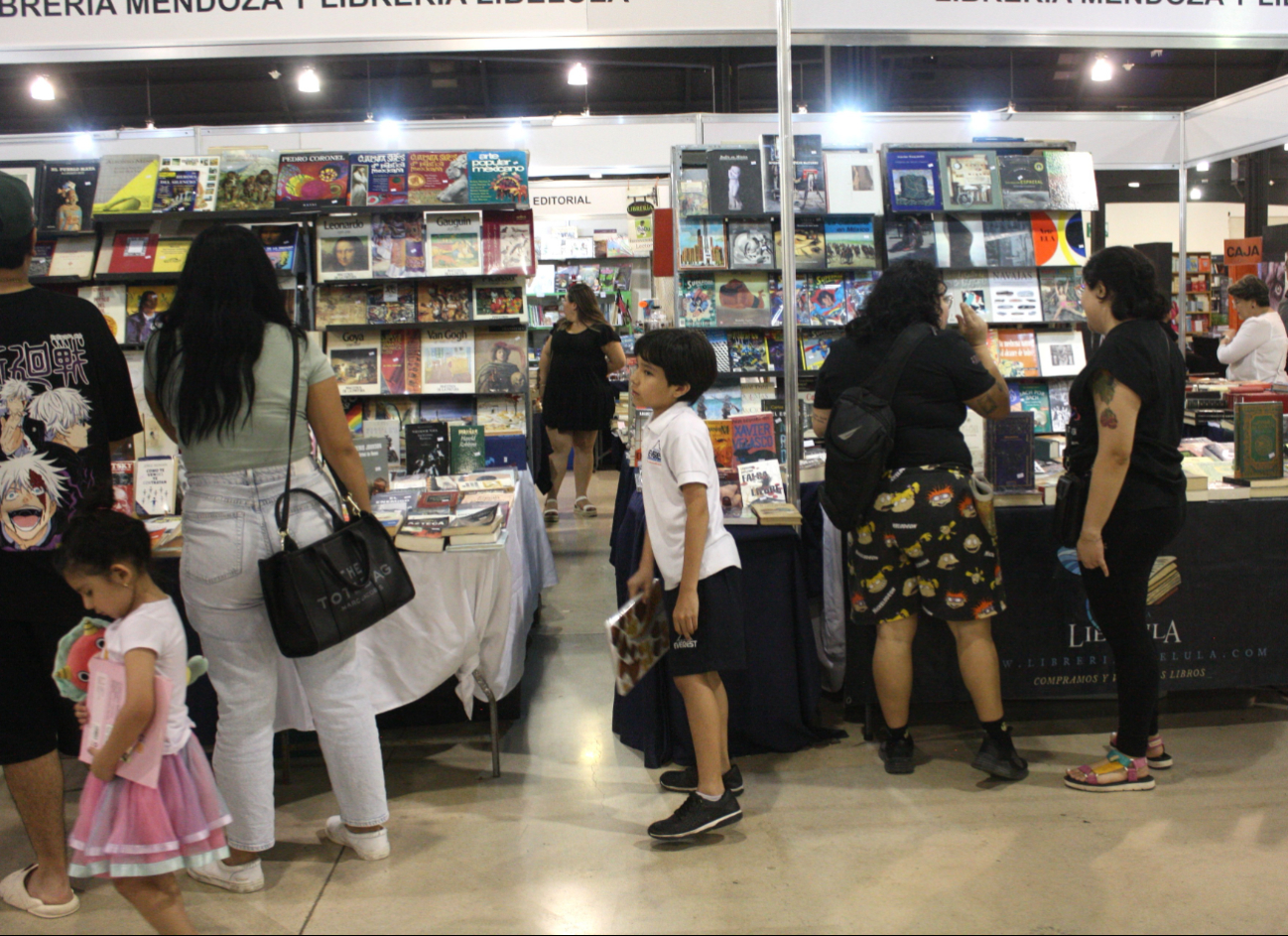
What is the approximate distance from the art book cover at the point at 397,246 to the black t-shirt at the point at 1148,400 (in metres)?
2.83

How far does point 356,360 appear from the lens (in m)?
4.58

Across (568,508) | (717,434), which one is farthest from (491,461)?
(568,508)

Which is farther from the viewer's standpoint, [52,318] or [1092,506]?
[1092,506]

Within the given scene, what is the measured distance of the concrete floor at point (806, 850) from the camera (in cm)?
232

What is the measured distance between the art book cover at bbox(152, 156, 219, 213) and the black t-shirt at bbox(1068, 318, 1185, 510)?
3.50 m

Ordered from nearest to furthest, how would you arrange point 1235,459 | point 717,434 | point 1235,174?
point 1235,459 < point 717,434 < point 1235,174

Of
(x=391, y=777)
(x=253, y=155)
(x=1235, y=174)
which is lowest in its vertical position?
(x=391, y=777)

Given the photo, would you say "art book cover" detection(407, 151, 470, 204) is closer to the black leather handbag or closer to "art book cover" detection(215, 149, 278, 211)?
"art book cover" detection(215, 149, 278, 211)

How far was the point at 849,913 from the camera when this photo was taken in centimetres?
231

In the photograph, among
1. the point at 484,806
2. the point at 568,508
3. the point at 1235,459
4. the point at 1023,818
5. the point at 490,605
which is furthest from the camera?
the point at 568,508

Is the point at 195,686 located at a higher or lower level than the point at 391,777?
higher

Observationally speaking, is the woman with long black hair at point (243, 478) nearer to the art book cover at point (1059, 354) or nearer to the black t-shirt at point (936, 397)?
the black t-shirt at point (936, 397)

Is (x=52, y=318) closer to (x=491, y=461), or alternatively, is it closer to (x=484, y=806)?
(x=484, y=806)

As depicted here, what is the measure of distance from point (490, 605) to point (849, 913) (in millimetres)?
1375
